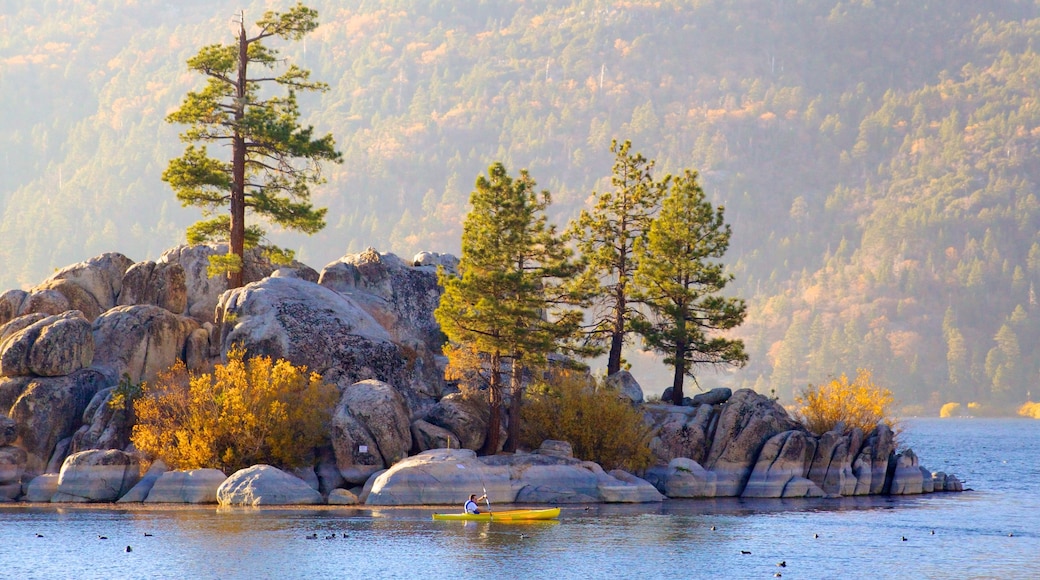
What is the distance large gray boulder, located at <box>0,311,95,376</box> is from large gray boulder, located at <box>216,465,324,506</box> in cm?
1199

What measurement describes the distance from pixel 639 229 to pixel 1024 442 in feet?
375

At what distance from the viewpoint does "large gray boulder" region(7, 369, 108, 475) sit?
69938 millimetres

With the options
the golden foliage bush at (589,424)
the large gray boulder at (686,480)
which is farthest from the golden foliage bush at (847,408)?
the golden foliage bush at (589,424)

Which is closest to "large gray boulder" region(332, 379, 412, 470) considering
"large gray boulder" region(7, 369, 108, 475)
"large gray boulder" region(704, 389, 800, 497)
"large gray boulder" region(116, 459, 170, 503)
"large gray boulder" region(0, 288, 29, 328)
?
"large gray boulder" region(116, 459, 170, 503)

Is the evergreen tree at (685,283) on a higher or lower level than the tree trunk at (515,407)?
higher

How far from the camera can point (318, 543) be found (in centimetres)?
5406

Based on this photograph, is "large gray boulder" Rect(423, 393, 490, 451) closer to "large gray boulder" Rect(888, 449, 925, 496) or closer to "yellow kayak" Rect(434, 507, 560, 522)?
"yellow kayak" Rect(434, 507, 560, 522)

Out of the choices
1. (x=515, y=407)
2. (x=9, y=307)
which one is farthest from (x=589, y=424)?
→ (x=9, y=307)

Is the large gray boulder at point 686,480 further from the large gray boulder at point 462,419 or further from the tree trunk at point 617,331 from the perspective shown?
the tree trunk at point 617,331

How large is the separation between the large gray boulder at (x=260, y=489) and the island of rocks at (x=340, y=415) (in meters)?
0.09

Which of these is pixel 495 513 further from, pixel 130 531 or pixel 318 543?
pixel 130 531

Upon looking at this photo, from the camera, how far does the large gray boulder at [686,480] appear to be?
7550 cm

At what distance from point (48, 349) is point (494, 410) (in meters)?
23.2

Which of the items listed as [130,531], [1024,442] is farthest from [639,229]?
[1024,442]
